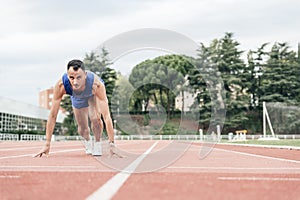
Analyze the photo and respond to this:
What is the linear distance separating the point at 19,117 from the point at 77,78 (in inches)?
1885

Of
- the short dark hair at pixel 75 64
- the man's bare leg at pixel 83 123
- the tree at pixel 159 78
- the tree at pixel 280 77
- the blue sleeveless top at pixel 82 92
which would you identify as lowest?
the man's bare leg at pixel 83 123

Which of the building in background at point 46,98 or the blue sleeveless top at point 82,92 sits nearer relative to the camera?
the blue sleeveless top at point 82,92

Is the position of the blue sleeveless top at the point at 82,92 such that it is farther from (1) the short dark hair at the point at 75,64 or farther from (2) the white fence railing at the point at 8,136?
(2) the white fence railing at the point at 8,136

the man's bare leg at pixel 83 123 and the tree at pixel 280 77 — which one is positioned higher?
the tree at pixel 280 77

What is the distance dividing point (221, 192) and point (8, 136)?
41098mm

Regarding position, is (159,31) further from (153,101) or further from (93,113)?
(153,101)

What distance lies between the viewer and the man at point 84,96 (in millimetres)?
7945

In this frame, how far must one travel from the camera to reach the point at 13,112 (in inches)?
1989

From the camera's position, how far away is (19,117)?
53656 mm

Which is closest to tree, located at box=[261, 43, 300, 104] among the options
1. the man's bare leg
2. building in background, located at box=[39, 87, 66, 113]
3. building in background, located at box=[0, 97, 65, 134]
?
building in background, located at box=[0, 97, 65, 134]

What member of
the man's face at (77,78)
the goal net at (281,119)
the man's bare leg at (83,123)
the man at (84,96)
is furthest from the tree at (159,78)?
the goal net at (281,119)

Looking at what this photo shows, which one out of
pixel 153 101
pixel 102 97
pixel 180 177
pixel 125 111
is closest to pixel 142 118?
Result: pixel 153 101

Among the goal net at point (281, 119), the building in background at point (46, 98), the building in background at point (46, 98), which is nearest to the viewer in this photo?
the goal net at point (281, 119)

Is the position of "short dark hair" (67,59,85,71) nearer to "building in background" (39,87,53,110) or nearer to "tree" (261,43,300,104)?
"tree" (261,43,300,104)
